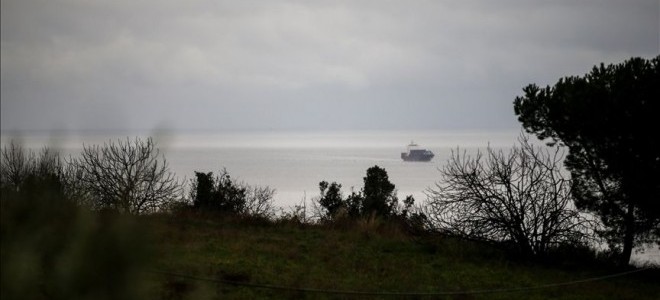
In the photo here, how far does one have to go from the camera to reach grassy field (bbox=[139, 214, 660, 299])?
404 inches

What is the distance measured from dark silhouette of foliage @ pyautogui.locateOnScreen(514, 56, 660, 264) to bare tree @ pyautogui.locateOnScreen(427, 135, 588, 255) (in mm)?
582

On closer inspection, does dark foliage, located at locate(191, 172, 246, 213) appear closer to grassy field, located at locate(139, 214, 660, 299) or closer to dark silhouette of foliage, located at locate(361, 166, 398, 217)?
dark silhouette of foliage, located at locate(361, 166, 398, 217)

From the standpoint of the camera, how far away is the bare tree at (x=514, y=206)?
14.8 m

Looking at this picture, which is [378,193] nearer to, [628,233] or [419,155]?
[628,233]

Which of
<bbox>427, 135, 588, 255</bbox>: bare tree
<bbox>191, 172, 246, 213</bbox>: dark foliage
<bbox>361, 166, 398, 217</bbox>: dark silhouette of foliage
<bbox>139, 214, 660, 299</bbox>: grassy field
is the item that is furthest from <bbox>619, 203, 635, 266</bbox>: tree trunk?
<bbox>191, 172, 246, 213</bbox>: dark foliage

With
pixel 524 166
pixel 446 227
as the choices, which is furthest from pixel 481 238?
pixel 524 166

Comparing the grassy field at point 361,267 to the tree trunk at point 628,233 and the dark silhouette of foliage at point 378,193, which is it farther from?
the dark silhouette of foliage at point 378,193

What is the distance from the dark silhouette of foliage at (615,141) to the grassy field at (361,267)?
1250mm

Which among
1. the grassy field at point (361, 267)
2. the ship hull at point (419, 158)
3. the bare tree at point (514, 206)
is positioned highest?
the ship hull at point (419, 158)

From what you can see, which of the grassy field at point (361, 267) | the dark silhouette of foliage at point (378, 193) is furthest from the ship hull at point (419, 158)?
the grassy field at point (361, 267)

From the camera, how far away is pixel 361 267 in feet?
39.9

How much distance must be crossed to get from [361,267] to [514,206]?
4845 millimetres

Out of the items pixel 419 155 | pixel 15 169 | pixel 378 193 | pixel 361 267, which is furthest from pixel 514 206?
pixel 419 155

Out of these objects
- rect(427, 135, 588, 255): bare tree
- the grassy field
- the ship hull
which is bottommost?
the grassy field
